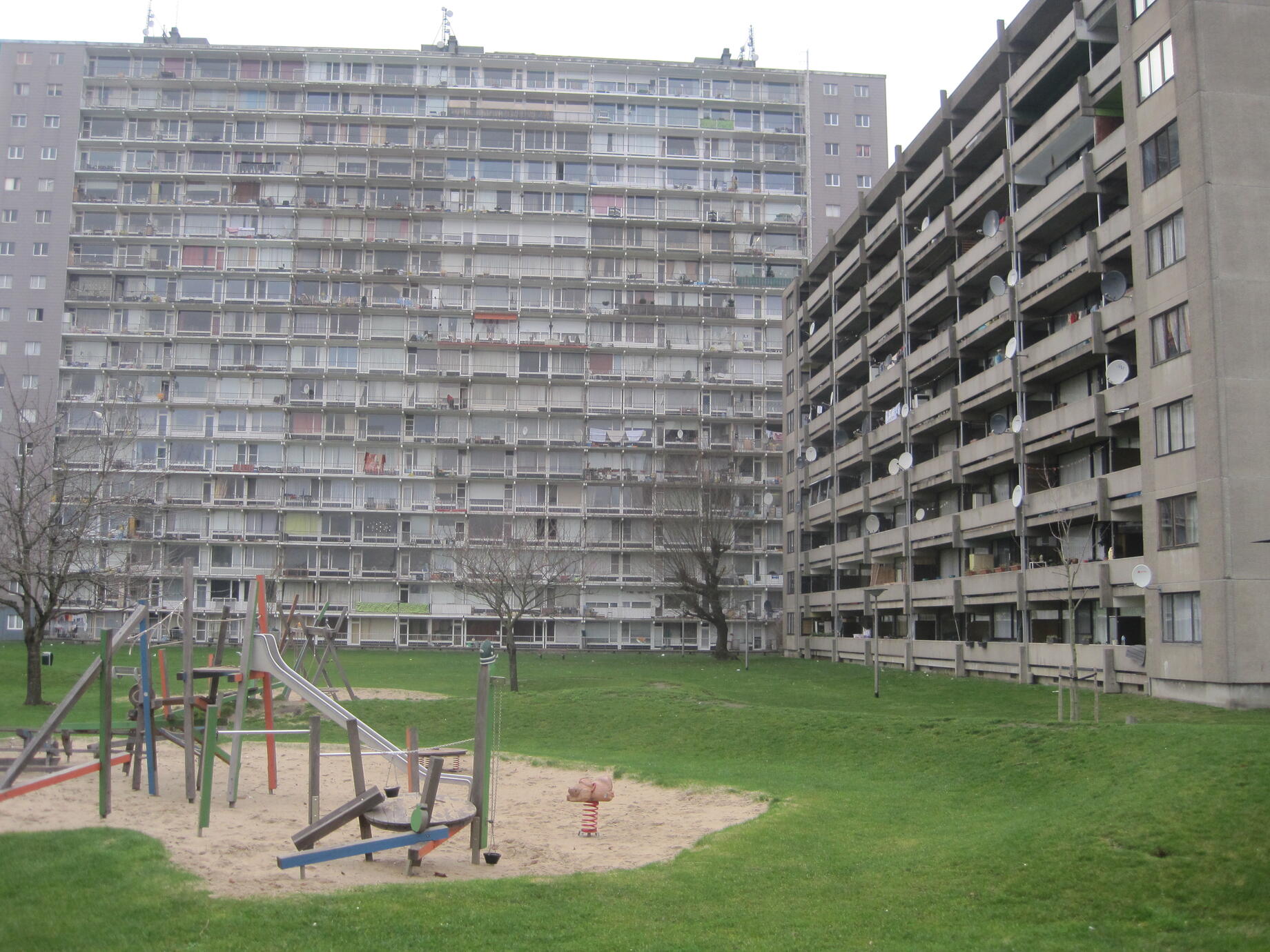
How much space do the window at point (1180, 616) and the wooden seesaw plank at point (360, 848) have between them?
24699 millimetres

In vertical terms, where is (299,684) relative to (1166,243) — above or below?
below

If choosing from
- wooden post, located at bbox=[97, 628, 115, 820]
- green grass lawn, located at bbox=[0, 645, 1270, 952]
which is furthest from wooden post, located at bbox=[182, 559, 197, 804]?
green grass lawn, located at bbox=[0, 645, 1270, 952]

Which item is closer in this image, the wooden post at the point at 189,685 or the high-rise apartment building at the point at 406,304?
the wooden post at the point at 189,685

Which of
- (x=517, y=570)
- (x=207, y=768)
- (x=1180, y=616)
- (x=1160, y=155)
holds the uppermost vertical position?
(x=1160, y=155)

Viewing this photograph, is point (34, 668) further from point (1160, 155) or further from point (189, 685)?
point (1160, 155)

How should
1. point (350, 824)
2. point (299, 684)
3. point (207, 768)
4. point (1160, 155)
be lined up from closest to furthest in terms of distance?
1. point (207, 768)
2. point (350, 824)
3. point (299, 684)
4. point (1160, 155)

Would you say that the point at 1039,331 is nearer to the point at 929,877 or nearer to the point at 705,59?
the point at 929,877

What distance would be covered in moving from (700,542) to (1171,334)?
1520 inches

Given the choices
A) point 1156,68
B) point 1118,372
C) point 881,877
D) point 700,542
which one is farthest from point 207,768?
point 700,542

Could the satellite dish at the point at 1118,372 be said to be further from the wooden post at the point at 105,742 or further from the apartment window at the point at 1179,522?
the wooden post at the point at 105,742

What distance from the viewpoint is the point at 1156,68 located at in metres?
33.2

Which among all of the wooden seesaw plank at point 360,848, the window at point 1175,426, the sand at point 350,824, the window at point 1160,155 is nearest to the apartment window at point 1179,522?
the window at point 1175,426

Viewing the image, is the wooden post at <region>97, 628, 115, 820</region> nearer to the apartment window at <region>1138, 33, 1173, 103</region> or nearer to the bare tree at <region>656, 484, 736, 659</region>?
the apartment window at <region>1138, 33, 1173, 103</region>

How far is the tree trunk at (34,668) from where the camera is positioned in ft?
107
